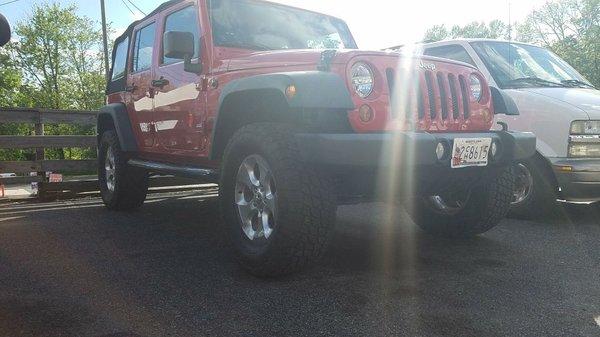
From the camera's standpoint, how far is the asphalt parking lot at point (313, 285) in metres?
2.21

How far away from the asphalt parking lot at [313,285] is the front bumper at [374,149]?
705 mm

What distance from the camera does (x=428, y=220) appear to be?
13.5 feet

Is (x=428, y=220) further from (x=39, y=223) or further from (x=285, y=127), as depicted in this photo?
(x=39, y=223)

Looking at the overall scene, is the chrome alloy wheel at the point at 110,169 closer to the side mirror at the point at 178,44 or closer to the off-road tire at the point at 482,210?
the side mirror at the point at 178,44

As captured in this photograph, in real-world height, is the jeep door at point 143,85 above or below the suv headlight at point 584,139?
above

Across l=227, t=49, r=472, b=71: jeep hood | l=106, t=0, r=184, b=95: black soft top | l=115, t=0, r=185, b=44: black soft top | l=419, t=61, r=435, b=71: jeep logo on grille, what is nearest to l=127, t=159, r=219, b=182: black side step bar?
l=227, t=49, r=472, b=71: jeep hood

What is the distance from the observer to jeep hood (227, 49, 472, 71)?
9.08ft

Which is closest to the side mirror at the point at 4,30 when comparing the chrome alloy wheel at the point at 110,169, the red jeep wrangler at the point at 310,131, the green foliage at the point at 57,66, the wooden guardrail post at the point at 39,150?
the red jeep wrangler at the point at 310,131

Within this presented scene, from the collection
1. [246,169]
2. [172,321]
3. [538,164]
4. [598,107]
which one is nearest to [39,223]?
[246,169]

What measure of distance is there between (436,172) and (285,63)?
1.13m

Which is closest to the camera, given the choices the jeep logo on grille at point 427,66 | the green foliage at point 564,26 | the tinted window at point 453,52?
the jeep logo on grille at point 427,66

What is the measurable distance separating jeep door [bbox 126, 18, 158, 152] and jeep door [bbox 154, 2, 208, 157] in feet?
0.64

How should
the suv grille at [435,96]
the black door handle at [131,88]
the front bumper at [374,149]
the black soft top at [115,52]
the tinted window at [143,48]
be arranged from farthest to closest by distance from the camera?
the black door handle at [131,88]
the tinted window at [143,48]
the black soft top at [115,52]
the suv grille at [435,96]
the front bumper at [374,149]

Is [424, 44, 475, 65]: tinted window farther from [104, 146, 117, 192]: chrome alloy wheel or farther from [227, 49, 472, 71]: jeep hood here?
[104, 146, 117, 192]: chrome alloy wheel
